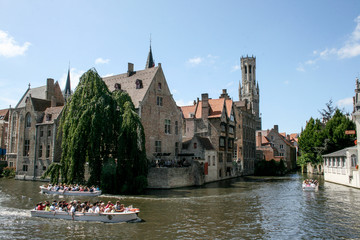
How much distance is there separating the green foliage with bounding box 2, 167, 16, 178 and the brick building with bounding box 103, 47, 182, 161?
946 inches

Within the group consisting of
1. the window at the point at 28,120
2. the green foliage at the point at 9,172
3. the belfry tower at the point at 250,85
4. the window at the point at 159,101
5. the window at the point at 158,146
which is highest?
the belfry tower at the point at 250,85

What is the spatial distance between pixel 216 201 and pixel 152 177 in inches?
474

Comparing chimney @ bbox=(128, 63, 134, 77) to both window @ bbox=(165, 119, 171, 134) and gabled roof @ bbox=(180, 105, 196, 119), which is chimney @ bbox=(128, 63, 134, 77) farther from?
gabled roof @ bbox=(180, 105, 196, 119)

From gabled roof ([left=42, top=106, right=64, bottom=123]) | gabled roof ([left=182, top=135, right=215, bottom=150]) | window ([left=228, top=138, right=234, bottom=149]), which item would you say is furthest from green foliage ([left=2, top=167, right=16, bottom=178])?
window ([left=228, top=138, right=234, bottom=149])

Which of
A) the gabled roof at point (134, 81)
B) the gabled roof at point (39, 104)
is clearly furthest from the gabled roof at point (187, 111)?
the gabled roof at point (39, 104)

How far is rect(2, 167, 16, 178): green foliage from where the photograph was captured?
5450cm

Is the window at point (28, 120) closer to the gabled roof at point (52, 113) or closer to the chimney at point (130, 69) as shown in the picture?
the gabled roof at point (52, 113)

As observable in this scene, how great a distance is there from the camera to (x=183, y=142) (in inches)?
2000

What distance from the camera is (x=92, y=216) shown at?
2147cm

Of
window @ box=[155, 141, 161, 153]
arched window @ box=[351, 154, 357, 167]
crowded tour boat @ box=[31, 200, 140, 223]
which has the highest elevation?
window @ box=[155, 141, 161, 153]

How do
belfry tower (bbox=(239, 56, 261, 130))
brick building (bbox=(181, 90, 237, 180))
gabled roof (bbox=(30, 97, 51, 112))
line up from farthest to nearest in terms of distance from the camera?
belfry tower (bbox=(239, 56, 261, 130))
brick building (bbox=(181, 90, 237, 180))
gabled roof (bbox=(30, 97, 51, 112))

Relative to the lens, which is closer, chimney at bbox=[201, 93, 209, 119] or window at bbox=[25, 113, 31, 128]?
window at bbox=[25, 113, 31, 128]

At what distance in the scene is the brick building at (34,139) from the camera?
49.4 meters

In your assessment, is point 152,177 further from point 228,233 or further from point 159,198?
point 228,233
